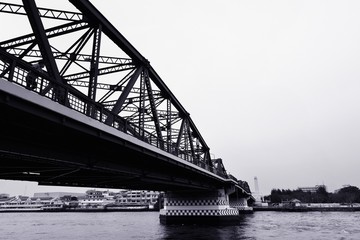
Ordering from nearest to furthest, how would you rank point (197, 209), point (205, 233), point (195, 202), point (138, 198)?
point (205, 233), point (197, 209), point (195, 202), point (138, 198)

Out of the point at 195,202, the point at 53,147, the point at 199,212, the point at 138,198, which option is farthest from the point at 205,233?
the point at 138,198

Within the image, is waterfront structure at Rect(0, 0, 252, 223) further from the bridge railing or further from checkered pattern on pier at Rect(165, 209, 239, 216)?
checkered pattern on pier at Rect(165, 209, 239, 216)

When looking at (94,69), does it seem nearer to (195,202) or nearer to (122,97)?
(122,97)

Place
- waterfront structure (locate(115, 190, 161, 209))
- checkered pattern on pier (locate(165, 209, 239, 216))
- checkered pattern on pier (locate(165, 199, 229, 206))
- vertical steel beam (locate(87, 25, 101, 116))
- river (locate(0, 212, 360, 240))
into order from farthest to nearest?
waterfront structure (locate(115, 190, 161, 209)) < checkered pattern on pier (locate(165, 199, 229, 206)) < checkered pattern on pier (locate(165, 209, 239, 216)) < river (locate(0, 212, 360, 240)) < vertical steel beam (locate(87, 25, 101, 116))

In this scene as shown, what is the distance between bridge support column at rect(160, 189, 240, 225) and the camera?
35.0 meters

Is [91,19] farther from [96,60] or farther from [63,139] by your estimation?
[63,139]

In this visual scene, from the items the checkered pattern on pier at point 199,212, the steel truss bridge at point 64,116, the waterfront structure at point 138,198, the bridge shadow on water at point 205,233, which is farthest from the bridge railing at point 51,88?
the waterfront structure at point 138,198

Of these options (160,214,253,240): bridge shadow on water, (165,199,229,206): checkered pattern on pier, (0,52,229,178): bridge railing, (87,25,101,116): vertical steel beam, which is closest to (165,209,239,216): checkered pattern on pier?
(165,199,229,206): checkered pattern on pier

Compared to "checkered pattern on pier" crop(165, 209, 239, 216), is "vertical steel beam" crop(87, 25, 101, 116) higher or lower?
higher

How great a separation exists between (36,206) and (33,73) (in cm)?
16311

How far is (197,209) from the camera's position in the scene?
35906mm

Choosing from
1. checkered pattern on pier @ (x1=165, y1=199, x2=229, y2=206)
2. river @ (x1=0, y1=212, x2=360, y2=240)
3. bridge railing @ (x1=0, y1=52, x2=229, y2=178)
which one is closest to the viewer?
bridge railing @ (x1=0, y1=52, x2=229, y2=178)

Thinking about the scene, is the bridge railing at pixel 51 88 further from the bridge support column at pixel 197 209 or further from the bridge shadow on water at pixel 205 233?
the bridge support column at pixel 197 209

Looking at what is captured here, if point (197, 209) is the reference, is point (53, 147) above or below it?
above
